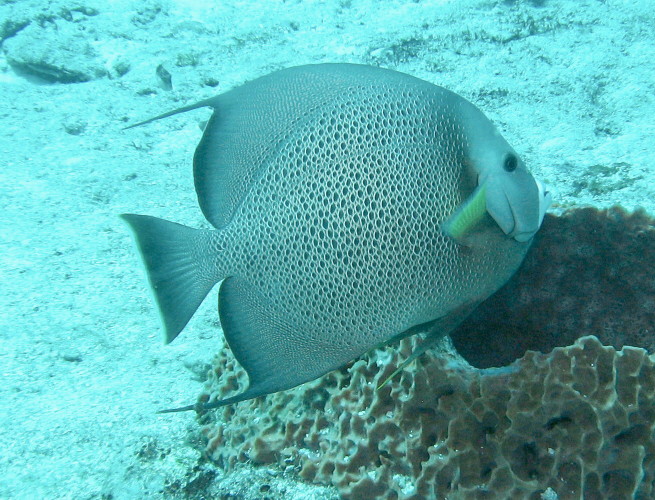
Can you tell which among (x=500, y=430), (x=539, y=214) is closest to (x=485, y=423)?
(x=500, y=430)

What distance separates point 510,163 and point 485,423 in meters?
0.86

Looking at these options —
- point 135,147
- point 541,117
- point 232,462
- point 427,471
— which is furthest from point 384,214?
point 135,147

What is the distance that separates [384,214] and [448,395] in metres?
0.70

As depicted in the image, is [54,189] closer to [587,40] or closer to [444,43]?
[444,43]

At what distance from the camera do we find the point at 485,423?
62.5 inches

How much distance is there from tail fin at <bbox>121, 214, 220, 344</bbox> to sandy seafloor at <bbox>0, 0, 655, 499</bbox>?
0.12 meters

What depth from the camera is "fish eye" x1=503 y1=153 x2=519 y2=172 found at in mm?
1451

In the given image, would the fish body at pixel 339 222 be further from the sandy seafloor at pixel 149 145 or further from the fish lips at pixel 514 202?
the sandy seafloor at pixel 149 145

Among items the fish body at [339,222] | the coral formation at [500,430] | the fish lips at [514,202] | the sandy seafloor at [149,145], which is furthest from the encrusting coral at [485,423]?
the fish lips at [514,202]

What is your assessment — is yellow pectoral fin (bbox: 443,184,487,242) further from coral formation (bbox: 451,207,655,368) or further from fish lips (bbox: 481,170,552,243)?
coral formation (bbox: 451,207,655,368)

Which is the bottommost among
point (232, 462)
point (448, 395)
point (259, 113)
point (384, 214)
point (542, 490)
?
point (232, 462)

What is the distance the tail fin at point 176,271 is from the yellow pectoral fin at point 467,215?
76 centimetres

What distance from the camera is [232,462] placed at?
6.41ft

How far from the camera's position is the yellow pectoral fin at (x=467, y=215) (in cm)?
139
